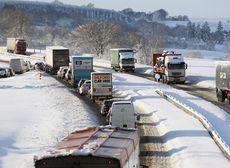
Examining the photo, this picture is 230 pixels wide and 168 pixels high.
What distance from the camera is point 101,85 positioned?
44.8m

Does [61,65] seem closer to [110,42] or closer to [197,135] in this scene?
[197,135]

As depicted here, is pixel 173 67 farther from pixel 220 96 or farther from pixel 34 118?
pixel 34 118

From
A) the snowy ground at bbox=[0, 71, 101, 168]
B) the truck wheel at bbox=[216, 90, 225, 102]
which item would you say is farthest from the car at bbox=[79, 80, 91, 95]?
the truck wheel at bbox=[216, 90, 225, 102]

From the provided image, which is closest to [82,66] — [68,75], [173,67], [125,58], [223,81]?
[68,75]

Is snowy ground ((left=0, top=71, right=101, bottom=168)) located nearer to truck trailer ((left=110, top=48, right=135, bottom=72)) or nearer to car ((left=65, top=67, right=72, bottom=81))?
car ((left=65, top=67, right=72, bottom=81))

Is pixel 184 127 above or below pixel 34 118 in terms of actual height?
above

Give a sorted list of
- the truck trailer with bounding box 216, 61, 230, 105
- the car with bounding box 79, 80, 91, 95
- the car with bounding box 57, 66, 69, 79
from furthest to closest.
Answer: the car with bounding box 57, 66, 69, 79, the car with bounding box 79, 80, 91, 95, the truck trailer with bounding box 216, 61, 230, 105

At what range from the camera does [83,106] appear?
1630 inches

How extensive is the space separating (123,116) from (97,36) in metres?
111

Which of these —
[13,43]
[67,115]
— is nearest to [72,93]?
[67,115]

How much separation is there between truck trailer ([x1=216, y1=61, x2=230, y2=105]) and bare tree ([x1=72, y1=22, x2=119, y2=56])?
299 ft

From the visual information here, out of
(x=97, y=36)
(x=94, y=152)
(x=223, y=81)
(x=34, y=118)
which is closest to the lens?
(x=94, y=152)

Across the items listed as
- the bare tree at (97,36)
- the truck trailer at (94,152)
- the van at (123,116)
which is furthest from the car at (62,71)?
the bare tree at (97,36)

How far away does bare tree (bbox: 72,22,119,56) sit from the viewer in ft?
447
